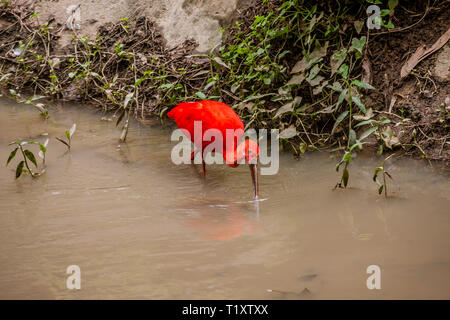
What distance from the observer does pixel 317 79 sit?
457 cm

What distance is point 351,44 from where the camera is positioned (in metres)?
4.61

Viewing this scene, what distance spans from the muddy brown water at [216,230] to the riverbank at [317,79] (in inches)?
13.8

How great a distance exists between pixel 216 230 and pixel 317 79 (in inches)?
80.6

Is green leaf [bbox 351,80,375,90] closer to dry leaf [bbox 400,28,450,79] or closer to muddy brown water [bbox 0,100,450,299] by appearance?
dry leaf [bbox 400,28,450,79]

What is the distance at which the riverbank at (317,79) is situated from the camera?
14.1 feet

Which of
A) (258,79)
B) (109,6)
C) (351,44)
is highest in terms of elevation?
(109,6)

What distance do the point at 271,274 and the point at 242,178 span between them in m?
1.61

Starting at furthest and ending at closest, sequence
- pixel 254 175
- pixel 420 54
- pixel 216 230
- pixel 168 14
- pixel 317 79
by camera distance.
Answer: pixel 168 14
pixel 317 79
pixel 420 54
pixel 254 175
pixel 216 230

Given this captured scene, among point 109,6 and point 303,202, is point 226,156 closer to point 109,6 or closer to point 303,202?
point 303,202

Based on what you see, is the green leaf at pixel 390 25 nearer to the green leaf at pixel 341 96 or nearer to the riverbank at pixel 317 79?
the riverbank at pixel 317 79

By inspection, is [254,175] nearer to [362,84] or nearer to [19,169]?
[362,84]

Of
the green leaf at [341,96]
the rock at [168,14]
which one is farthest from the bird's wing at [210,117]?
the rock at [168,14]

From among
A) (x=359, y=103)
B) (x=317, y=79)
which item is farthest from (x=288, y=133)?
(x=359, y=103)

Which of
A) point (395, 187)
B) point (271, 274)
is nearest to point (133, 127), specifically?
point (395, 187)
